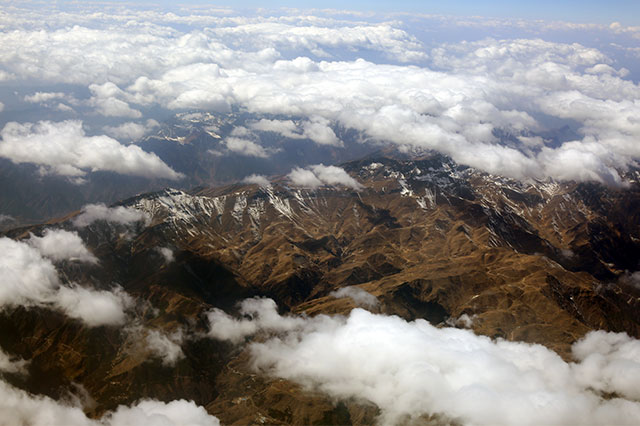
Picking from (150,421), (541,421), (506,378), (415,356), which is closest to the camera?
(541,421)

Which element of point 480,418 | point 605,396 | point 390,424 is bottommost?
point 390,424

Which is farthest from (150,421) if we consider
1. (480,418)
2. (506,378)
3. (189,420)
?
(506,378)

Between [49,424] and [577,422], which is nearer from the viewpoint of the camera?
[577,422]

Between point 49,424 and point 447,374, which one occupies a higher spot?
point 447,374

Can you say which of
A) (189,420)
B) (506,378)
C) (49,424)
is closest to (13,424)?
(49,424)

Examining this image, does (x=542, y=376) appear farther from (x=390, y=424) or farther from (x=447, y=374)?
(x=390, y=424)

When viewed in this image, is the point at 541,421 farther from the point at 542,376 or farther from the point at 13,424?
the point at 13,424

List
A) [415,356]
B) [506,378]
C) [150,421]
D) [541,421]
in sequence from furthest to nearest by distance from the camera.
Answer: [415,356] < [506,378] < [150,421] < [541,421]

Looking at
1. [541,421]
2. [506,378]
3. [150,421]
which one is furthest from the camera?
[506,378]

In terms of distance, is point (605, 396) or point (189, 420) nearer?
point (189, 420)
